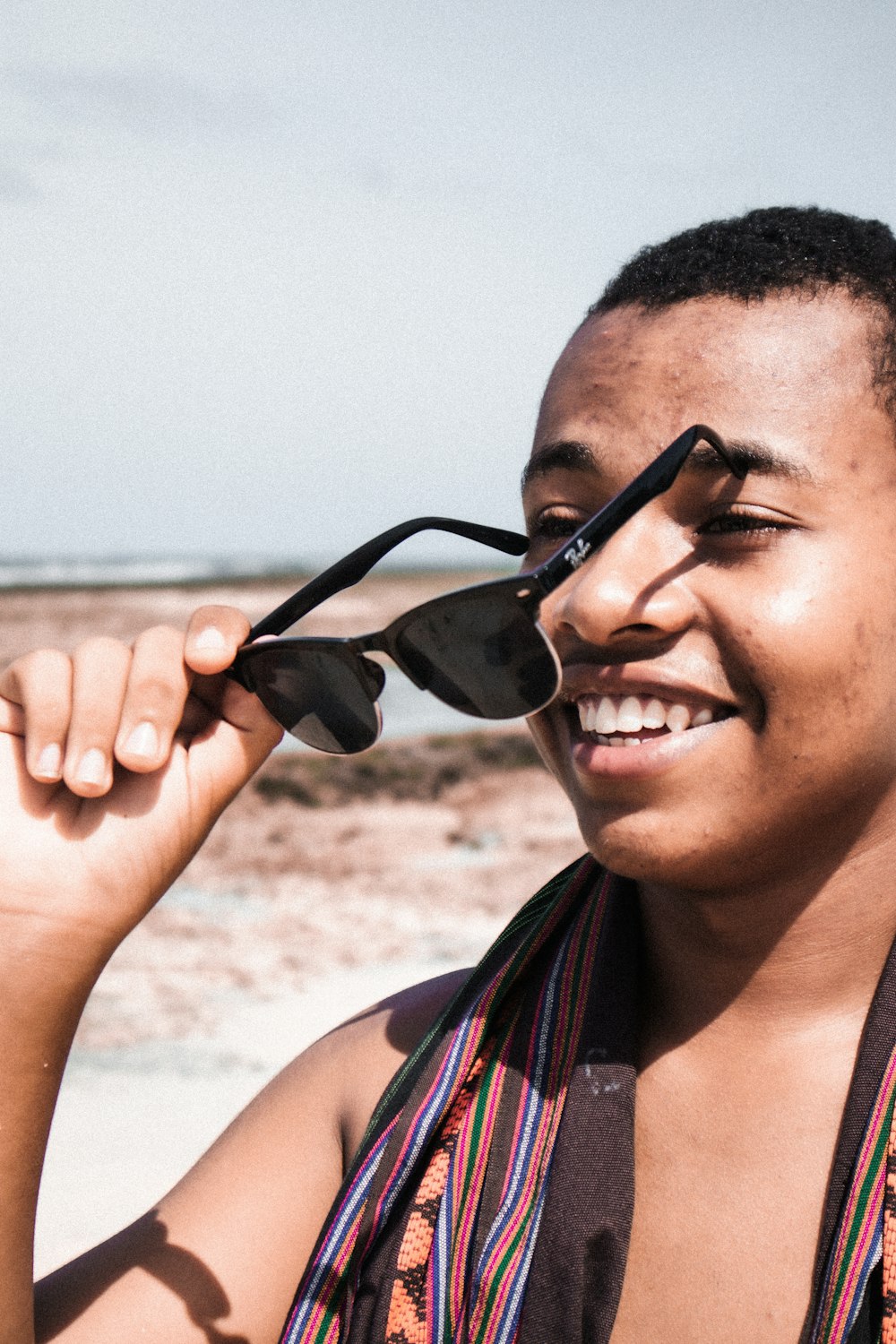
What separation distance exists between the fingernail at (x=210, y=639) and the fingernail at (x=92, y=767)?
204mm

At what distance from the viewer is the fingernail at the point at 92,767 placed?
5.96ft

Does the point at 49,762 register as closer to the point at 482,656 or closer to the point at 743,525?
the point at 482,656

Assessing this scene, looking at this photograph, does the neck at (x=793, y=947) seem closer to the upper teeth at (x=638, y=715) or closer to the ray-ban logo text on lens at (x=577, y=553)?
the upper teeth at (x=638, y=715)

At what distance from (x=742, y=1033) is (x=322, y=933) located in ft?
14.4

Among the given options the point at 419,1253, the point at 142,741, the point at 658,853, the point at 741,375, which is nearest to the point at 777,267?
the point at 741,375

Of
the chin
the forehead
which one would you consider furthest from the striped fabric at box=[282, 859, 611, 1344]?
the forehead

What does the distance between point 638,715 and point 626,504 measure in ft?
0.90

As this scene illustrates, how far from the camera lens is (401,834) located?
25.3 ft

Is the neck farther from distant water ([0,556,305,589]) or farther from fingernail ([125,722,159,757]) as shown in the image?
distant water ([0,556,305,589])

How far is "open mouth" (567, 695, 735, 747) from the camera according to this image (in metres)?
1.71

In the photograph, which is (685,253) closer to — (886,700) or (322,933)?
(886,700)

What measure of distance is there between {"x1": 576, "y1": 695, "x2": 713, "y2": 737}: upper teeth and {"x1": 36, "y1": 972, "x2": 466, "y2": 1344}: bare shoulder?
70cm

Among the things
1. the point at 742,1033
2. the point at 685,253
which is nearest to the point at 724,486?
the point at 685,253

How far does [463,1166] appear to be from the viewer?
189cm
